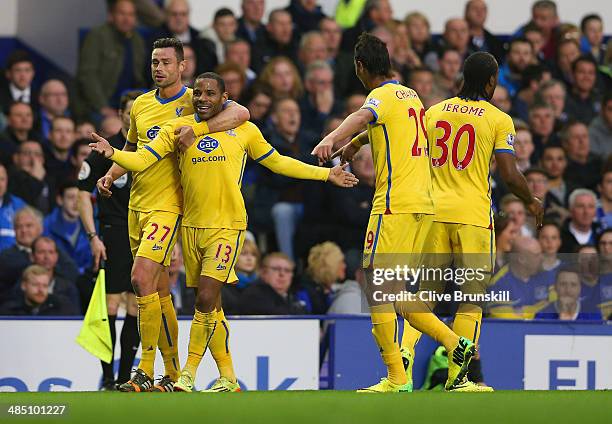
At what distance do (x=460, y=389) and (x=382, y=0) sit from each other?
748 centimetres

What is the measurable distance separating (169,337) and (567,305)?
13.2ft

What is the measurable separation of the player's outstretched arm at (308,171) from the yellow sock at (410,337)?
1025 millimetres

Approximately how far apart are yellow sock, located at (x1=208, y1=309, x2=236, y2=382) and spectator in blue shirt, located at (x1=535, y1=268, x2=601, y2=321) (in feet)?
11.6

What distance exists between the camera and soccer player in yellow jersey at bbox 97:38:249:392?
1002 centimetres

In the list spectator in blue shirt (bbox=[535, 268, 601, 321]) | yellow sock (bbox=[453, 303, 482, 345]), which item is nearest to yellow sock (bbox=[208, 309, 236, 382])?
yellow sock (bbox=[453, 303, 482, 345])

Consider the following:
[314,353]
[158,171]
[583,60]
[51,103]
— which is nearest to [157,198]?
[158,171]

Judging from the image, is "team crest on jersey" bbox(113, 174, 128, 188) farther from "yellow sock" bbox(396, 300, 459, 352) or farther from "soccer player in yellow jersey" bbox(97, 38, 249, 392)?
"yellow sock" bbox(396, 300, 459, 352)

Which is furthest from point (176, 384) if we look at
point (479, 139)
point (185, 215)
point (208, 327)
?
point (479, 139)

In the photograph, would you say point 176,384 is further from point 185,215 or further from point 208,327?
point 185,215

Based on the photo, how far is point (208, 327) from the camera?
998 cm

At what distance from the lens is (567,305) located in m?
12.9

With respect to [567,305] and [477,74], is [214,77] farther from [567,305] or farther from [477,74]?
[567,305]

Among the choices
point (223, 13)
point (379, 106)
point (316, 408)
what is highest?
point (223, 13)

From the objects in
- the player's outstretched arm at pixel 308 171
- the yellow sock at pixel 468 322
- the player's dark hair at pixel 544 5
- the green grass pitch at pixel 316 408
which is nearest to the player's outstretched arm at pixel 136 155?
the player's outstretched arm at pixel 308 171
